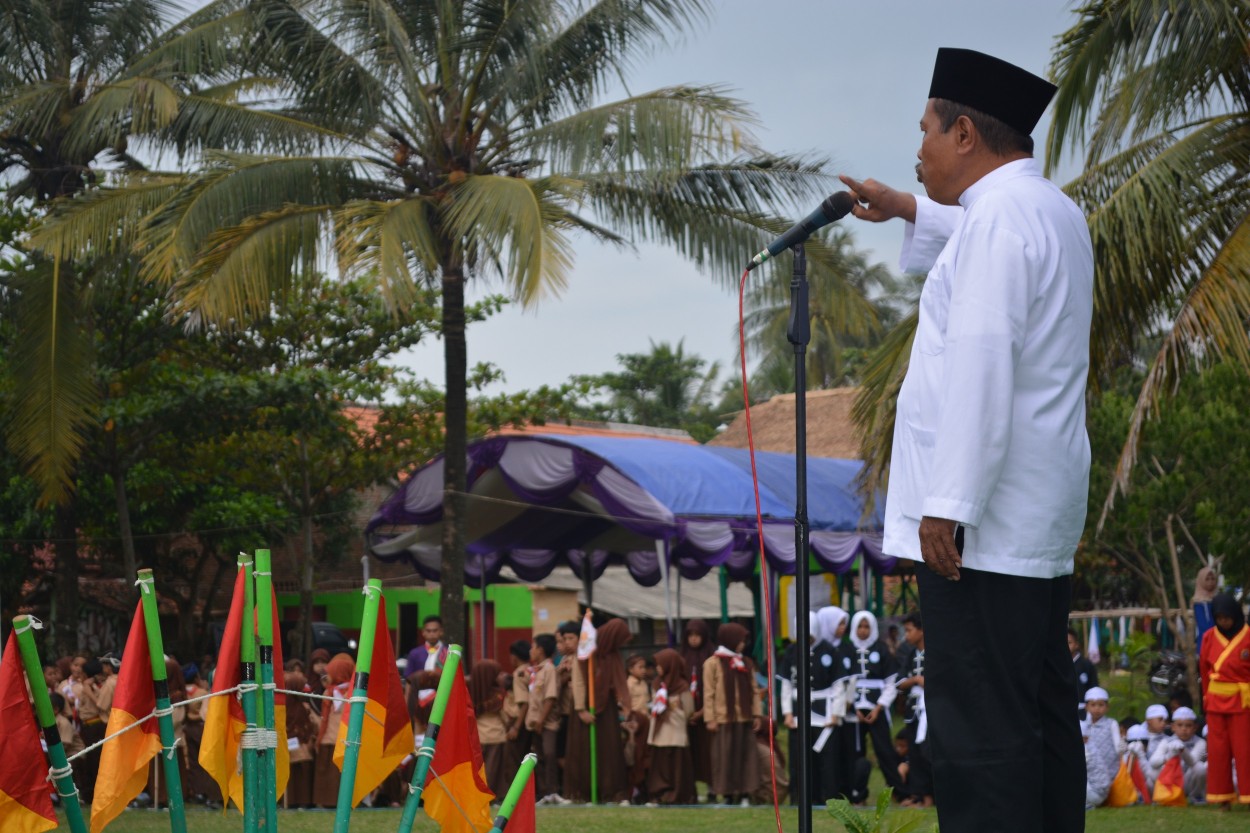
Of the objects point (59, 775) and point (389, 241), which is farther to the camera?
point (389, 241)

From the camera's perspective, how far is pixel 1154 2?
9.38 meters

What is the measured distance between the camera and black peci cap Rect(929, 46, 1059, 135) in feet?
10.4

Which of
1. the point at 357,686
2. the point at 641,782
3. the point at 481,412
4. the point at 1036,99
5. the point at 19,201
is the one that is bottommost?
the point at 641,782

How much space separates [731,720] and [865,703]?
1.21 m

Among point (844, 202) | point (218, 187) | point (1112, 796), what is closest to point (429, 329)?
point (218, 187)

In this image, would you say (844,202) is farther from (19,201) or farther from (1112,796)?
(19,201)

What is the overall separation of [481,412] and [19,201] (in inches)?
386

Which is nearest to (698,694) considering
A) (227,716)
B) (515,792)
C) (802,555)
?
(802,555)

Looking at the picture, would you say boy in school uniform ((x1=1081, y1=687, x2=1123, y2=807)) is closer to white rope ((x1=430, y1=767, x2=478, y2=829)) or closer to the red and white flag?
the red and white flag

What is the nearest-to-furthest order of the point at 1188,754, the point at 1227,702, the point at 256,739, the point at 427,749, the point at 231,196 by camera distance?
1. the point at 256,739
2. the point at 427,749
3. the point at 1227,702
4. the point at 1188,754
5. the point at 231,196

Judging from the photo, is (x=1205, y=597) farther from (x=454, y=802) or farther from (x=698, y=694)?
(x=454, y=802)

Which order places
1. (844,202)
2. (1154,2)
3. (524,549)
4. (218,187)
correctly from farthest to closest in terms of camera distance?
(524,549), (218,187), (1154,2), (844,202)

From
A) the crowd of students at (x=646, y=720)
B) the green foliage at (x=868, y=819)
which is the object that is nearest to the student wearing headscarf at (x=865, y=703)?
the crowd of students at (x=646, y=720)

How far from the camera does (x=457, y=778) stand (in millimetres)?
4328
